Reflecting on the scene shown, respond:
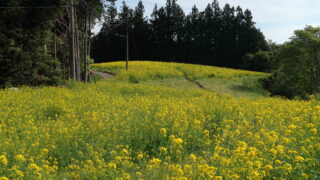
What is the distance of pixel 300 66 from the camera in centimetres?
3222

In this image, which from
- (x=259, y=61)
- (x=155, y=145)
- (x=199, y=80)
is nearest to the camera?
(x=155, y=145)

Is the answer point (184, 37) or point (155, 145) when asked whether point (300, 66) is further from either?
point (184, 37)

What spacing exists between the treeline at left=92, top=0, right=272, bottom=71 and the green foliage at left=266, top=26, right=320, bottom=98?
3837 cm

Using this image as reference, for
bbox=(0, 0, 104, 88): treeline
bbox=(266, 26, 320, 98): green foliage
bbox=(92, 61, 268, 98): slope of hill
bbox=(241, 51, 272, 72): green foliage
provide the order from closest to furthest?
bbox=(0, 0, 104, 88): treeline → bbox=(92, 61, 268, 98): slope of hill → bbox=(266, 26, 320, 98): green foliage → bbox=(241, 51, 272, 72): green foliage

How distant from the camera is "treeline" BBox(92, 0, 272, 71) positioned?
243 feet

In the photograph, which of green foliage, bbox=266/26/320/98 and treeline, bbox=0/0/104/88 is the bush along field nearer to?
treeline, bbox=0/0/104/88

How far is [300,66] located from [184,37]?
4869cm

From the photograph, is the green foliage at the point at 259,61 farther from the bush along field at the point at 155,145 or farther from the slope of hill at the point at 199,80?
the bush along field at the point at 155,145

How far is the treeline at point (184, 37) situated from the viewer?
243ft

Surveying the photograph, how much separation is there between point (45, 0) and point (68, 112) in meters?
12.1

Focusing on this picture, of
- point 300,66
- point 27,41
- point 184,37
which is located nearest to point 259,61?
point 184,37

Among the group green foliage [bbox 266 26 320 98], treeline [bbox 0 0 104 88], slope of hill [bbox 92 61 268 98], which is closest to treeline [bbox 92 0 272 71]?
slope of hill [bbox 92 61 268 98]

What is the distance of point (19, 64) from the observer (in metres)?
18.3

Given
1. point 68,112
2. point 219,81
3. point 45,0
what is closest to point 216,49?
point 219,81
